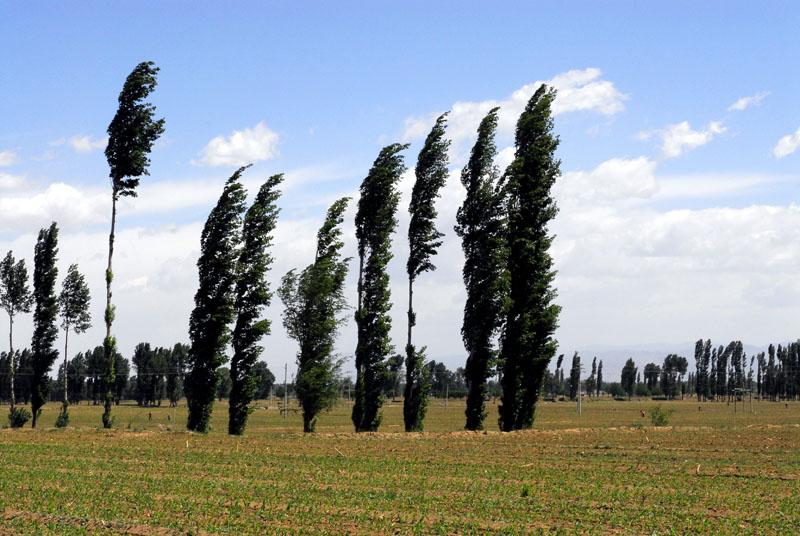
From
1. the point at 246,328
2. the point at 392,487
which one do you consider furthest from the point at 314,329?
the point at 392,487

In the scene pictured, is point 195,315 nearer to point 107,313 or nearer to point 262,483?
point 107,313

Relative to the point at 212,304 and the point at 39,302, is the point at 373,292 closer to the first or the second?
the point at 212,304

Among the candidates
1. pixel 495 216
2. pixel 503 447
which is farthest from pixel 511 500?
pixel 495 216

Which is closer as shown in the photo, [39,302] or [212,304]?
[212,304]

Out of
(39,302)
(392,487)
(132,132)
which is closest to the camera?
(392,487)

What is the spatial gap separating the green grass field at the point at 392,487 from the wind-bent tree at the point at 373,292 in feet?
47.9

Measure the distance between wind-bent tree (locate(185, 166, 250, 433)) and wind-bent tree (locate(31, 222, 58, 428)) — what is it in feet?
104

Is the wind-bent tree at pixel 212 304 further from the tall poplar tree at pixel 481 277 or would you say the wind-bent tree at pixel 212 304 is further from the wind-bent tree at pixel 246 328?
the tall poplar tree at pixel 481 277

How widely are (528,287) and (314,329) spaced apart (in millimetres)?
16415

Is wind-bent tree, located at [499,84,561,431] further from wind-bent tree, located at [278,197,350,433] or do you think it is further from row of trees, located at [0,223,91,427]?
row of trees, located at [0,223,91,427]

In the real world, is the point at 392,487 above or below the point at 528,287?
below

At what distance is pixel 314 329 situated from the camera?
191 feet

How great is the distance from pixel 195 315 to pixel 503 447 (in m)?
26.6

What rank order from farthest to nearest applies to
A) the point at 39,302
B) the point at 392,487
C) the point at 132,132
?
the point at 39,302
the point at 132,132
the point at 392,487
